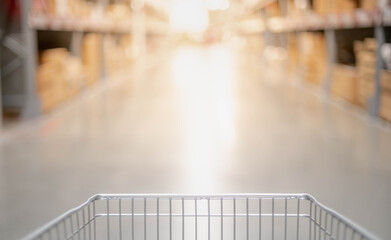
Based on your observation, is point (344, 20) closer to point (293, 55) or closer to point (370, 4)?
point (370, 4)

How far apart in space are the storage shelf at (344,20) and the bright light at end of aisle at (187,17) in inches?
1005

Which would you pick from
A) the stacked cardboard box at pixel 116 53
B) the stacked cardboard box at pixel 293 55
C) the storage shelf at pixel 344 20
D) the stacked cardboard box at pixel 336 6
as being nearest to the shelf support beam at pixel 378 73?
the storage shelf at pixel 344 20

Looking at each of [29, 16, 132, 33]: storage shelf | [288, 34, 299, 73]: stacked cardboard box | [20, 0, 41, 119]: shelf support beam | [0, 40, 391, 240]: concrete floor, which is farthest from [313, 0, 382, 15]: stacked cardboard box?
[20, 0, 41, 119]: shelf support beam

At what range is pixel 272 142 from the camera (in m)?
5.04

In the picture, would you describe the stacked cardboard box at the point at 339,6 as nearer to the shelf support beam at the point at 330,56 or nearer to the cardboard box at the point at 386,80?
the shelf support beam at the point at 330,56

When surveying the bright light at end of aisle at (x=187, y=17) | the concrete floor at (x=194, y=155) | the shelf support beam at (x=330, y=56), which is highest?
the bright light at end of aisle at (x=187, y=17)

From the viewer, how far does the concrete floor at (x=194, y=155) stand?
328 cm

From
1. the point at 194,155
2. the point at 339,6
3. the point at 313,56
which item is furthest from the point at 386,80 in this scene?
the point at 313,56

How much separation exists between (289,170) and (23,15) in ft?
11.5

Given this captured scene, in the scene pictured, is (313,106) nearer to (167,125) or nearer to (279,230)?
(167,125)

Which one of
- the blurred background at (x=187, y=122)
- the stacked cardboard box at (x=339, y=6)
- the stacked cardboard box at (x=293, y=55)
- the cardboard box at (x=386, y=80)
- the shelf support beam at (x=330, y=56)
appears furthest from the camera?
the stacked cardboard box at (x=293, y=55)

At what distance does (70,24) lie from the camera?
26.5ft

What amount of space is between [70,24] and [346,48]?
452cm

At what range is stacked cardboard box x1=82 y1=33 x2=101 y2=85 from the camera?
32.3 ft
